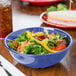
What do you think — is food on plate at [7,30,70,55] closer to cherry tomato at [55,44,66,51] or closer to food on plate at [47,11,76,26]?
cherry tomato at [55,44,66,51]

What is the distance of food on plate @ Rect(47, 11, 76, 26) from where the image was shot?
4.80ft

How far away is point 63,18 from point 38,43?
597 millimetres

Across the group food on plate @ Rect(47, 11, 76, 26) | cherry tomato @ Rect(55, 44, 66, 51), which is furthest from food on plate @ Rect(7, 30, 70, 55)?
food on plate @ Rect(47, 11, 76, 26)

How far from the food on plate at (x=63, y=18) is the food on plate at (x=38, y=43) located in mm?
363

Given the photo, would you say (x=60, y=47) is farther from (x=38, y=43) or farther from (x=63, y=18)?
(x=63, y=18)

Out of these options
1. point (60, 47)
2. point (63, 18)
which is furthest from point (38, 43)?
point (63, 18)

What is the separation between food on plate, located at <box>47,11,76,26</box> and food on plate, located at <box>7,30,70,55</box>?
363 mm

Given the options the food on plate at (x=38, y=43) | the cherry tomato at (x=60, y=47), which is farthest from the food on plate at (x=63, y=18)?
the cherry tomato at (x=60, y=47)

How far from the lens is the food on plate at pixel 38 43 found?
0.93m

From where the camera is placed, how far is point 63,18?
1500 mm

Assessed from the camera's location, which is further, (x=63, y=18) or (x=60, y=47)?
(x=63, y=18)

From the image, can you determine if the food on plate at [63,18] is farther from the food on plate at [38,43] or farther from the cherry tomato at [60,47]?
the cherry tomato at [60,47]

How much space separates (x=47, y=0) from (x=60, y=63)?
1.16 meters

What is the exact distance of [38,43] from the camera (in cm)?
96
